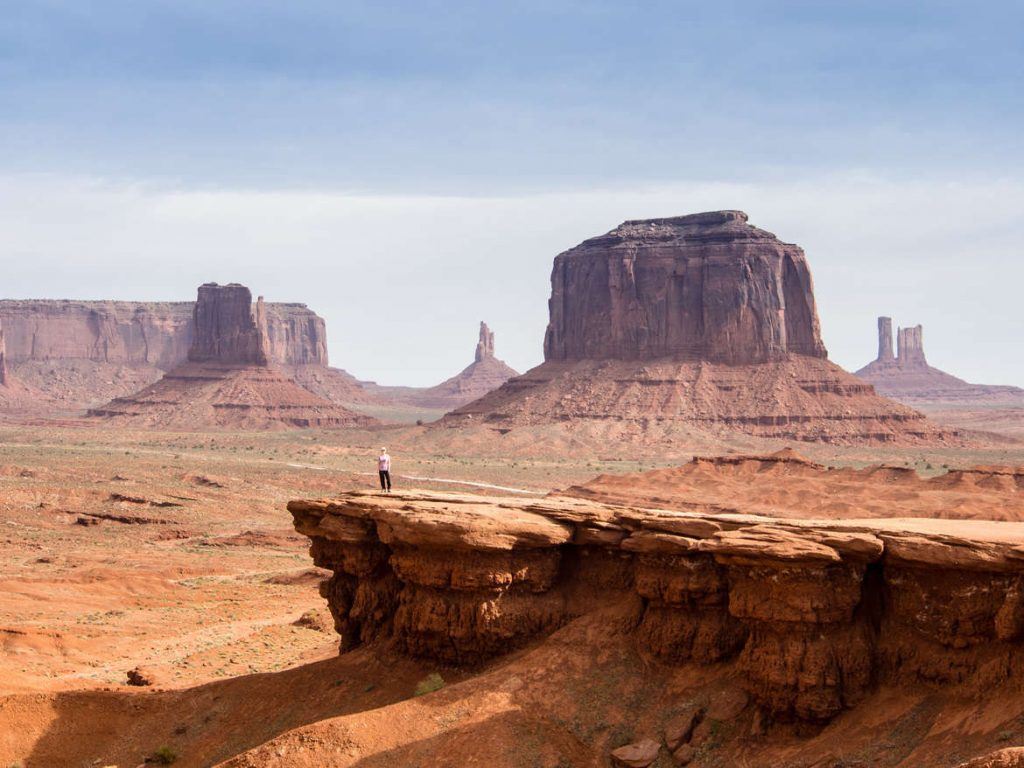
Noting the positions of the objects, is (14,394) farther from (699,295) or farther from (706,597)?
(706,597)

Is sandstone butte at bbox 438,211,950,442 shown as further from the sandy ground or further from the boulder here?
the boulder

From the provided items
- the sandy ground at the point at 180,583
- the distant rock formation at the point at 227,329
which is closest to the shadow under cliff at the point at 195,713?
the sandy ground at the point at 180,583

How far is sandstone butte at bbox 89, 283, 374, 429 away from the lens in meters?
138

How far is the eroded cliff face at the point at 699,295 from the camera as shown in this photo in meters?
113

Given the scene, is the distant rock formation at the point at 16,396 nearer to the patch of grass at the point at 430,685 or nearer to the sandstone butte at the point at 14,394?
the sandstone butte at the point at 14,394

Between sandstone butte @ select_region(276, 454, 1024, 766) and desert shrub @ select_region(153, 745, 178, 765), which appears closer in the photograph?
sandstone butte @ select_region(276, 454, 1024, 766)

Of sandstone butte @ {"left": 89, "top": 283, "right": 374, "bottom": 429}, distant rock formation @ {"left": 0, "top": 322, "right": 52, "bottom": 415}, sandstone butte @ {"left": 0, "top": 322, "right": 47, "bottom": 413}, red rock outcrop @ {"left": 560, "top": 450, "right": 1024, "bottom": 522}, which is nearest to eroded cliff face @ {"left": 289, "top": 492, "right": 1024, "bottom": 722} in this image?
red rock outcrop @ {"left": 560, "top": 450, "right": 1024, "bottom": 522}

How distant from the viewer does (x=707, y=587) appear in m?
16.3

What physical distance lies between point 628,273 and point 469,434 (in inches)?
911

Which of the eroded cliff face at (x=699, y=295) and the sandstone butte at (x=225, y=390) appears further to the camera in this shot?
the sandstone butte at (x=225, y=390)

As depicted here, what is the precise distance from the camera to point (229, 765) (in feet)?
53.2

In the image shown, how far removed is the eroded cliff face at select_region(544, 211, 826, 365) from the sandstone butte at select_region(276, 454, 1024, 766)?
9538 cm

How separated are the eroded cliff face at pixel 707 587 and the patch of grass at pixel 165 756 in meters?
3.58

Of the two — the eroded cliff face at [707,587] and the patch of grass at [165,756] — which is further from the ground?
the eroded cliff face at [707,587]
